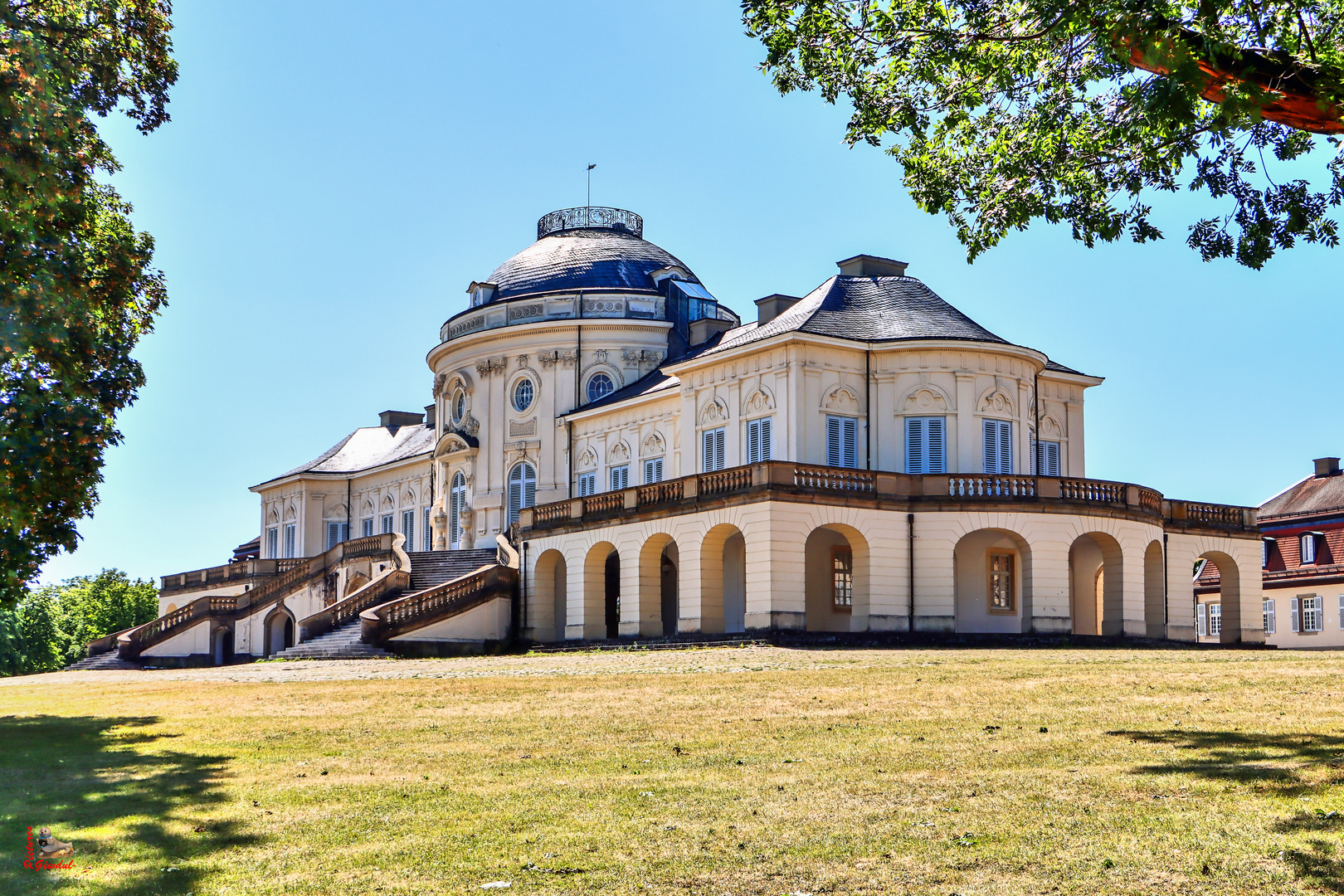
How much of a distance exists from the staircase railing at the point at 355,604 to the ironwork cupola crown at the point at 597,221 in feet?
67.7

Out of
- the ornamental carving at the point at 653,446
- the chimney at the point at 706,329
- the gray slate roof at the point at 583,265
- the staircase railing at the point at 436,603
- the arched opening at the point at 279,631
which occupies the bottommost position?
the arched opening at the point at 279,631

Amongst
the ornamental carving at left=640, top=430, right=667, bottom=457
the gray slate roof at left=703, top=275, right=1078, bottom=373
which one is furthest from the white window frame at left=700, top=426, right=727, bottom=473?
the ornamental carving at left=640, top=430, right=667, bottom=457

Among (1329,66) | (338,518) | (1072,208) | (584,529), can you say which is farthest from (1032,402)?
(338,518)

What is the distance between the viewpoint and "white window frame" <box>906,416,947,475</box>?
42312 mm

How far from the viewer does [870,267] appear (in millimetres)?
48156

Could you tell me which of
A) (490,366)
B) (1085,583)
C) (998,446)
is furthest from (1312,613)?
(490,366)

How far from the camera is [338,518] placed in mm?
76625

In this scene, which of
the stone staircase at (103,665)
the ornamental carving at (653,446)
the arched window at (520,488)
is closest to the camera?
the ornamental carving at (653,446)

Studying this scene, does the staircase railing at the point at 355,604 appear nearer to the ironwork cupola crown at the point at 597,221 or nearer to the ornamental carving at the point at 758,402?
the ornamental carving at the point at 758,402

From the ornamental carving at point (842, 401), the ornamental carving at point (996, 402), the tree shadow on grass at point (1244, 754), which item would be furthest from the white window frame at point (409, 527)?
the tree shadow on grass at point (1244, 754)

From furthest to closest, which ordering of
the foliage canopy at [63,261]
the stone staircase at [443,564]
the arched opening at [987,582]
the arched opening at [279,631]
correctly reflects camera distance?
the arched opening at [279,631]
the stone staircase at [443,564]
the arched opening at [987,582]
the foliage canopy at [63,261]

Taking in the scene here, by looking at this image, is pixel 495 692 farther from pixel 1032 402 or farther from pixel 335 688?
pixel 1032 402

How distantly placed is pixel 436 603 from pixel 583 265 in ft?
64.3

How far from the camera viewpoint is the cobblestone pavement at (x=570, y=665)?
1046 inches
